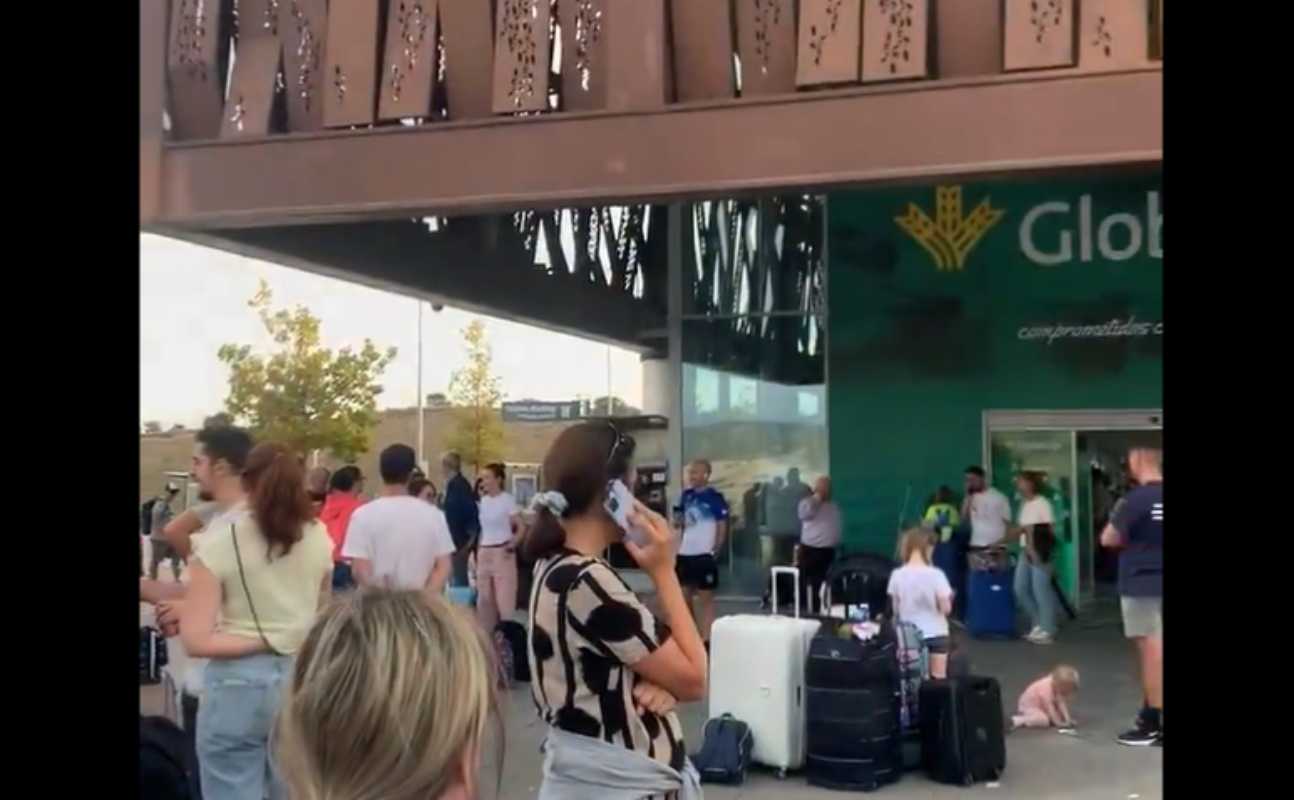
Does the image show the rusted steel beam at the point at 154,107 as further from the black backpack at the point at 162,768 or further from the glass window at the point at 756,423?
the glass window at the point at 756,423

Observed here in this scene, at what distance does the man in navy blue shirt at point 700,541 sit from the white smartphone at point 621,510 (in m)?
6.60

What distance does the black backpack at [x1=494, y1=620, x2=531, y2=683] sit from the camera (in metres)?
7.78

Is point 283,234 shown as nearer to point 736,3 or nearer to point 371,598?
point 736,3

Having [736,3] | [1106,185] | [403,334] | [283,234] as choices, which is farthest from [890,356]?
[736,3]

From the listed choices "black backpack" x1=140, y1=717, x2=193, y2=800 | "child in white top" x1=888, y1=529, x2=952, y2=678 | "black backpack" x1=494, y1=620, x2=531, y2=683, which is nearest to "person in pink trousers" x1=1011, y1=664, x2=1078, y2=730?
"child in white top" x1=888, y1=529, x2=952, y2=678

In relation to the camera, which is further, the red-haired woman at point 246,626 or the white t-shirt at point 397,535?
the white t-shirt at point 397,535

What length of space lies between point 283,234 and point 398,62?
3.79m

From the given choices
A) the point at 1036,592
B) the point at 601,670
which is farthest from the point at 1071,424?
the point at 601,670

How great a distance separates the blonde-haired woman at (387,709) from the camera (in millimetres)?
1378

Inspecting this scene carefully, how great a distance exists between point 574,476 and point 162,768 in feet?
3.22

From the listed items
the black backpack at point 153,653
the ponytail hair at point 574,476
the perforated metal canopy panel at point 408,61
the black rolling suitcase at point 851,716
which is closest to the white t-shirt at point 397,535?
the black backpack at point 153,653

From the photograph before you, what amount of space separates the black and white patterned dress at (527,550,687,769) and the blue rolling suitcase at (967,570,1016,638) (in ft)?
29.0

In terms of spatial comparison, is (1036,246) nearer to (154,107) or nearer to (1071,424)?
(1071,424)

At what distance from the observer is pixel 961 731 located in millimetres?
6211
